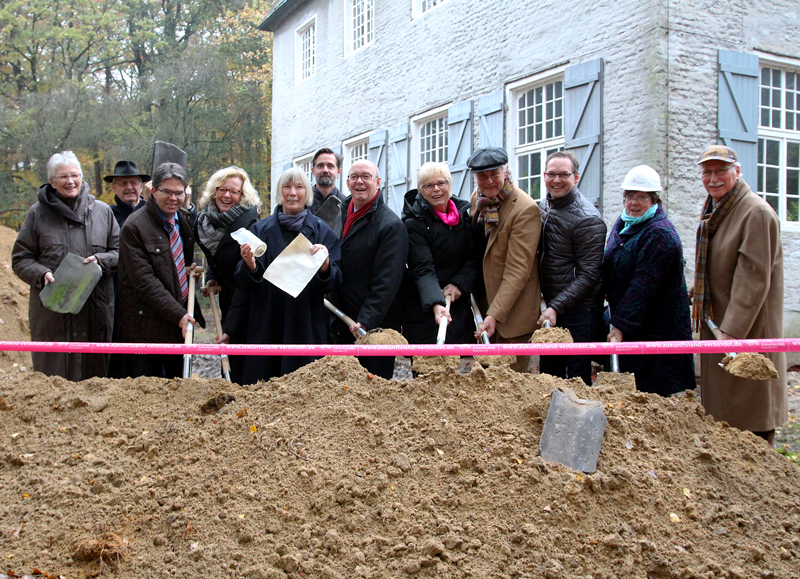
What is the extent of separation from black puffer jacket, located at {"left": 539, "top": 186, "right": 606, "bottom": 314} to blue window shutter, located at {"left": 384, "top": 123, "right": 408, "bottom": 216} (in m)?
7.60

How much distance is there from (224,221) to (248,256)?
1.97ft

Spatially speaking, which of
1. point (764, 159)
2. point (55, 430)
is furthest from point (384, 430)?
point (764, 159)

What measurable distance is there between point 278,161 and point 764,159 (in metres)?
12.2

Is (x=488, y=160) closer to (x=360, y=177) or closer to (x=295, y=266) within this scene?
(x=360, y=177)

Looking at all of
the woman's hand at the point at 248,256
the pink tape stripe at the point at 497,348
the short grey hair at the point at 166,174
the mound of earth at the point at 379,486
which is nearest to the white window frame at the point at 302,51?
the short grey hair at the point at 166,174

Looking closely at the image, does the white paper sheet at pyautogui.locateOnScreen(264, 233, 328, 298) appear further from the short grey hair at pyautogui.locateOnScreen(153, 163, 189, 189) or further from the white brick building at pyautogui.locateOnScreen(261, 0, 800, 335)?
the white brick building at pyautogui.locateOnScreen(261, 0, 800, 335)

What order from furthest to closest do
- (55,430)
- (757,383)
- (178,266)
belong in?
1. (178,266)
2. (757,383)
3. (55,430)

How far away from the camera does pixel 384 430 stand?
302 centimetres

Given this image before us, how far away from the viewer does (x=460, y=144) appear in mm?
10344

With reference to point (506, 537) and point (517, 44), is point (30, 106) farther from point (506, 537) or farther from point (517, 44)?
point (506, 537)

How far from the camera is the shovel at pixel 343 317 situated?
413 cm

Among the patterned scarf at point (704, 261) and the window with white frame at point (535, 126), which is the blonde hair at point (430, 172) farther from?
the window with white frame at point (535, 126)

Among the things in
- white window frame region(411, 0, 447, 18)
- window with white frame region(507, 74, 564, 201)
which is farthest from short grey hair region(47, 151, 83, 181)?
white window frame region(411, 0, 447, 18)

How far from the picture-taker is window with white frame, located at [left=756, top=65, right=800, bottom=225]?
26.7 feet
